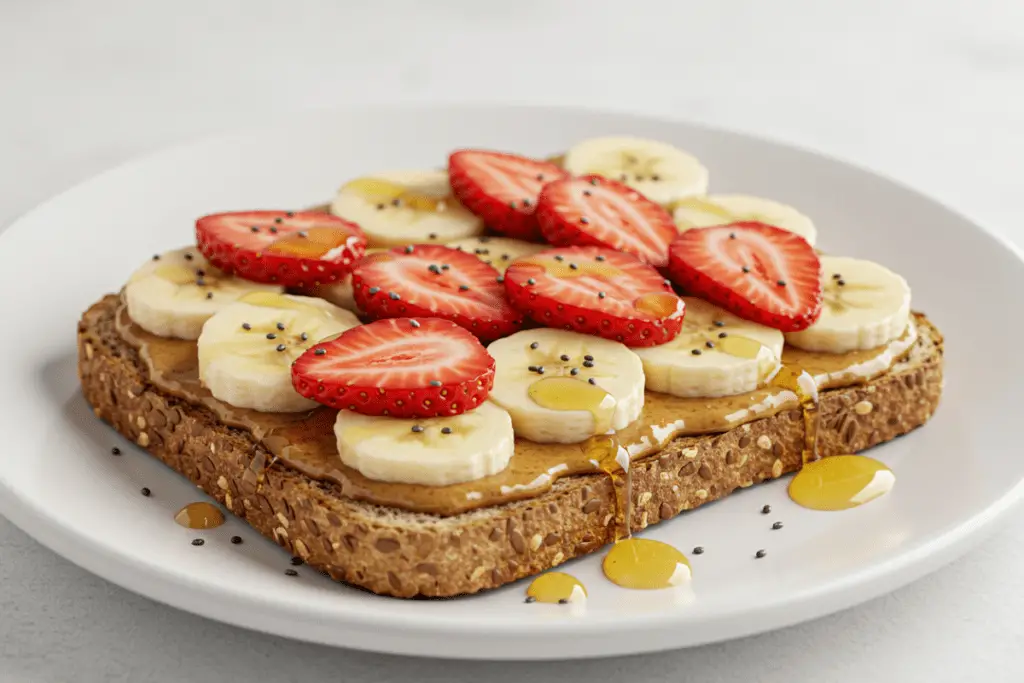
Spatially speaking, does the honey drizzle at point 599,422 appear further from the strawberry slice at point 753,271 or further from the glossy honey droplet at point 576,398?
the strawberry slice at point 753,271

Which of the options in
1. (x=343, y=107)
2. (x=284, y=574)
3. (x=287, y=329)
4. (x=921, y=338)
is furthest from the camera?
(x=343, y=107)

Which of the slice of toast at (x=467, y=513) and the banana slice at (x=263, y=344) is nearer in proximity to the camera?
the slice of toast at (x=467, y=513)

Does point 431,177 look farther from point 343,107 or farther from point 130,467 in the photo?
point 130,467

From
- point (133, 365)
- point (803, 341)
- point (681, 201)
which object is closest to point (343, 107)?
point (681, 201)

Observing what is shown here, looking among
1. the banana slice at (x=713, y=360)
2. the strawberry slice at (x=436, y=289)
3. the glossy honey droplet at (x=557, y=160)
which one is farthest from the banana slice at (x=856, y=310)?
the glossy honey droplet at (x=557, y=160)

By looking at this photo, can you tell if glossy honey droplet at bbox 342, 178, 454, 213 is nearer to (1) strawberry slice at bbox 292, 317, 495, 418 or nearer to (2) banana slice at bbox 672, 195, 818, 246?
(2) banana slice at bbox 672, 195, 818, 246

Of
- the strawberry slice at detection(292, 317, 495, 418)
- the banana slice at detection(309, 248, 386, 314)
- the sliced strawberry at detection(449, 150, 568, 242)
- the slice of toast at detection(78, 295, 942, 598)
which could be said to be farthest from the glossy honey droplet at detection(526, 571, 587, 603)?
the sliced strawberry at detection(449, 150, 568, 242)
